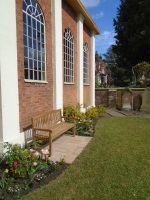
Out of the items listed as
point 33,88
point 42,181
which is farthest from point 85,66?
point 42,181

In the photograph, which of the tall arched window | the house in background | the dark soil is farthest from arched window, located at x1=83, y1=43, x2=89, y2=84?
the dark soil

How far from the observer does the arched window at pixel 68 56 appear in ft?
24.3

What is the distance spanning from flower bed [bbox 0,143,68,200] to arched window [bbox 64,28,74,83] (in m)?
4.59

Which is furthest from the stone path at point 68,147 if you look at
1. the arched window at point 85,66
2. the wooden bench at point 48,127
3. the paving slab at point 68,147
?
the arched window at point 85,66

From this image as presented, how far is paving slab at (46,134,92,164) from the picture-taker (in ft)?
A: 13.0

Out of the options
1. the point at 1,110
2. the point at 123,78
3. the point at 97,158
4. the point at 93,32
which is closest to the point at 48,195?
the point at 97,158

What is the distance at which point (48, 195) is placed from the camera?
2.62 metres

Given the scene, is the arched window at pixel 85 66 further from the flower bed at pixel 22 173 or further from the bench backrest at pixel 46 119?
the flower bed at pixel 22 173

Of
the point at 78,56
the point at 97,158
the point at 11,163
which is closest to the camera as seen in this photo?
the point at 11,163

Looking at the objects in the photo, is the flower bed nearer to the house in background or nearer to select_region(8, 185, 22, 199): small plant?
select_region(8, 185, 22, 199): small plant

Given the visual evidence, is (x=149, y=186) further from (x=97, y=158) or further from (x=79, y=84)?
(x=79, y=84)

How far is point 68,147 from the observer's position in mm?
4582

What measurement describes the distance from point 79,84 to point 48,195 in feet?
21.1

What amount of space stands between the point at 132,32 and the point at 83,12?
51.5 feet
